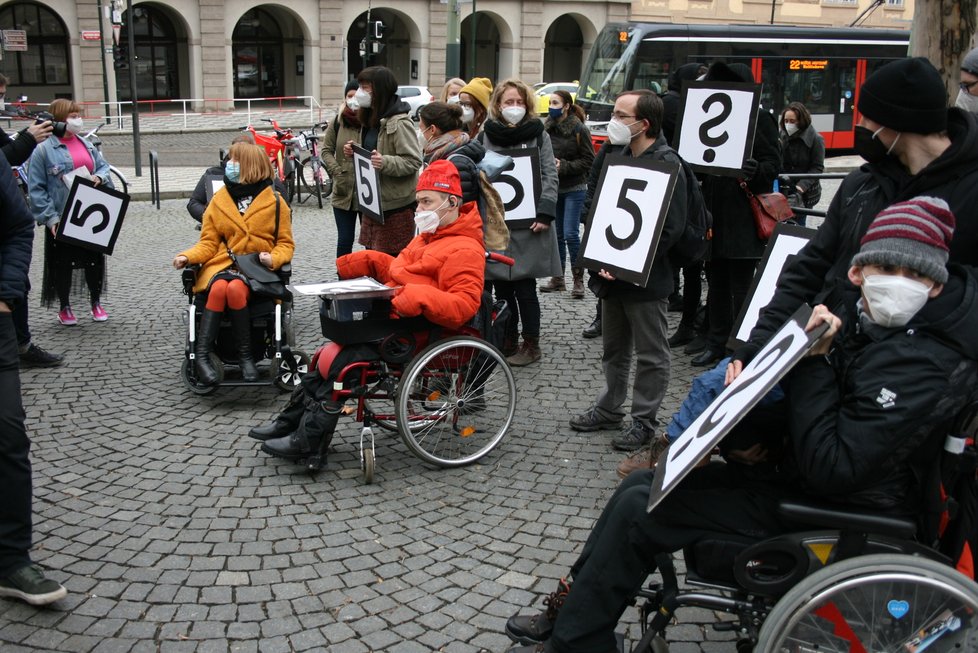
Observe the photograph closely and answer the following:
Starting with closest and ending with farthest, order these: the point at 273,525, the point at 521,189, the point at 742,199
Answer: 1. the point at 273,525
2. the point at 742,199
3. the point at 521,189

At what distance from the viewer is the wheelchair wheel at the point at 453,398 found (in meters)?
4.83

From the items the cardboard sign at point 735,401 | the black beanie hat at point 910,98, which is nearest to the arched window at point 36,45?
the black beanie hat at point 910,98

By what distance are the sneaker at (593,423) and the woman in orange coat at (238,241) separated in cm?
209

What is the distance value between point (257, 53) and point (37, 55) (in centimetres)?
868

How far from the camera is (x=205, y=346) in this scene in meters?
6.01

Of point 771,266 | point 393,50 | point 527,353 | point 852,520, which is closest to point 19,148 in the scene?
point 527,353

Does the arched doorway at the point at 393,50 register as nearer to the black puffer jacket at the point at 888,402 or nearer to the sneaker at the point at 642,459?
the sneaker at the point at 642,459

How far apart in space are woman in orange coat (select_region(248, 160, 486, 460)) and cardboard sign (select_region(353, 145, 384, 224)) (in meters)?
1.62

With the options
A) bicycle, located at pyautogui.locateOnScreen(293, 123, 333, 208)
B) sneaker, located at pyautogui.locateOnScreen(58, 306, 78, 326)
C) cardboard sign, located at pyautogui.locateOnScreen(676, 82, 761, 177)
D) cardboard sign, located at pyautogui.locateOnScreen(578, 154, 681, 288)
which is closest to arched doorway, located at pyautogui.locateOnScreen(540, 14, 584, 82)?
bicycle, located at pyautogui.locateOnScreen(293, 123, 333, 208)

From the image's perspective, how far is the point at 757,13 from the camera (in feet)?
148

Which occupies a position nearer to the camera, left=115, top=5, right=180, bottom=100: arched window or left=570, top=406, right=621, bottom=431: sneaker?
left=570, top=406, right=621, bottom=431: sneaker

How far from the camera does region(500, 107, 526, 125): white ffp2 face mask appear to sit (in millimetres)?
6637

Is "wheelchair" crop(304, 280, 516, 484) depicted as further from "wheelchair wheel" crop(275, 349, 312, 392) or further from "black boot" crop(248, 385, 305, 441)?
"wheelchair wheel" crop(275, 349, 312, 392)

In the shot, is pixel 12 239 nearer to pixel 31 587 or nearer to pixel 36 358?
pixel 31 587
